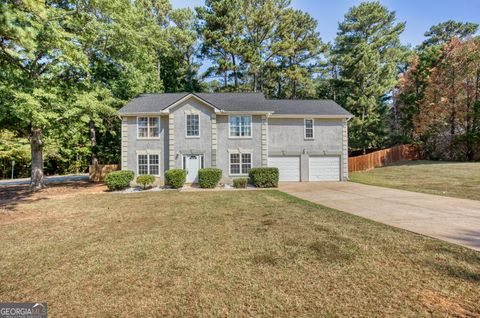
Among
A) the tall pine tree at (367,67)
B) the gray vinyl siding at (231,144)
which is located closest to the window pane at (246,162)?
the gray vinyl siding at (231,144)

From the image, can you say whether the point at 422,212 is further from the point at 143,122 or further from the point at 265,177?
the point at 143,122

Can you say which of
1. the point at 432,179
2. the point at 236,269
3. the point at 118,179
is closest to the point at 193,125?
the point at 118,179

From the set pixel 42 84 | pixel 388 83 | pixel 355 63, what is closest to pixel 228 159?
pixel 42 84

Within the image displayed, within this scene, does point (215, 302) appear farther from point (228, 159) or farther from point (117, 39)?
point (117, 39)

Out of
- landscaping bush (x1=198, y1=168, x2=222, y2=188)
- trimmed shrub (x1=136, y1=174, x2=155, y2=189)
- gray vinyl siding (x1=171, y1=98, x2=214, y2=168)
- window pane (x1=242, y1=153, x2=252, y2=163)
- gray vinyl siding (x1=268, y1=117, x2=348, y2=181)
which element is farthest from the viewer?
gray vinyl siding (x1=268, y1=117, x2=348, y2=181)

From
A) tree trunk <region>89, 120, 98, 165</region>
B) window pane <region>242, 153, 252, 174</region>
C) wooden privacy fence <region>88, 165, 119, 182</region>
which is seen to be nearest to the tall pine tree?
window pane <region>242, 153, 252, 174</region>

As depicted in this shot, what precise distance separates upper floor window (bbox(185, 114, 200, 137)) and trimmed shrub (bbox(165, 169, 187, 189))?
2.92 metres

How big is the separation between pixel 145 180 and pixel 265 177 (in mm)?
7980

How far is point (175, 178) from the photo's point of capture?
1573 centimetres

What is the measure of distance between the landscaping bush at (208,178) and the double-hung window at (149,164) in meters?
3.73

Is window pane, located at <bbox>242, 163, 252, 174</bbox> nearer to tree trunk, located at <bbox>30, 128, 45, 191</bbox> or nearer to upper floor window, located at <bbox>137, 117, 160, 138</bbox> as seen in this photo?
upper floor window, located at <bbox>137, 117, 160, 138</bbox>

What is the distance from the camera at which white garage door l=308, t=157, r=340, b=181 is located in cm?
1888

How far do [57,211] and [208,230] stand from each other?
6877mm

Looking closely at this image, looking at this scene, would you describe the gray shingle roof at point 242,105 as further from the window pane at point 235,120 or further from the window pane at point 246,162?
the window pane at point 246,162
